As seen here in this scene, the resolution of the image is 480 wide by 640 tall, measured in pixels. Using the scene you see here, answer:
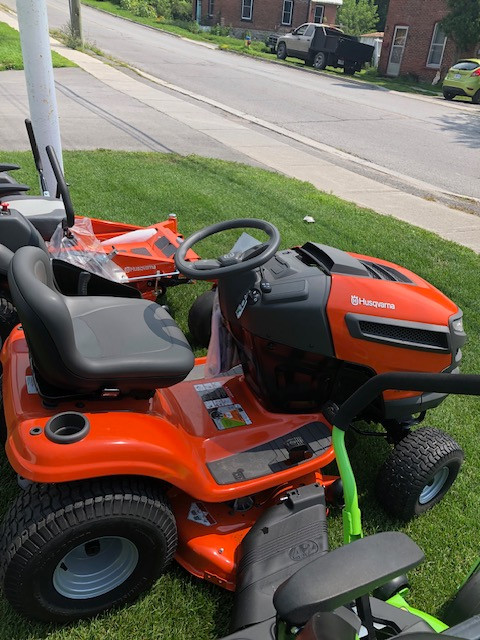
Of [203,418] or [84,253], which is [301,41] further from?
[203,418]

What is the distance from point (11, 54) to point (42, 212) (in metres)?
12.9

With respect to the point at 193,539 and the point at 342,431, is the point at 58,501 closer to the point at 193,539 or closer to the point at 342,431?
the point at 193,539

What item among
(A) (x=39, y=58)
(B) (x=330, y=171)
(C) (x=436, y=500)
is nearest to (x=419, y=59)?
(B) (x=330, y=171)

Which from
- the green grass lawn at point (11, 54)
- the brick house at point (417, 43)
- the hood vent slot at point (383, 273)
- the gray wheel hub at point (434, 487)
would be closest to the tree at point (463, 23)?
the brick house at point (417, 43)

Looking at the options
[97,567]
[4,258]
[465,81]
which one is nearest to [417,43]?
[465,81]

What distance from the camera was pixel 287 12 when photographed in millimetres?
37906

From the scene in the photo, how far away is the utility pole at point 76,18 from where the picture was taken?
16.5 meters

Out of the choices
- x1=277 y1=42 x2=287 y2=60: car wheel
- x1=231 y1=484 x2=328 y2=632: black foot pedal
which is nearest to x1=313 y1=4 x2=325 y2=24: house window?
x1=277 y1=42 x2=287 y2=60: car wheel

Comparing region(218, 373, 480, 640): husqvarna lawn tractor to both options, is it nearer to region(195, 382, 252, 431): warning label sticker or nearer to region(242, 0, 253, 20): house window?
region(195, 382, 252, 431): warning label sticker

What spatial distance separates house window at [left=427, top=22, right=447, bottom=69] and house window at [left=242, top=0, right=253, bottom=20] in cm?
1869

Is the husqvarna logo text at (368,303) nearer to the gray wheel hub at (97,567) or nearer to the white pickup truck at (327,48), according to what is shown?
the gray wheel hub at (97,567)

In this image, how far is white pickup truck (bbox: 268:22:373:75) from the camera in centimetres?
2208

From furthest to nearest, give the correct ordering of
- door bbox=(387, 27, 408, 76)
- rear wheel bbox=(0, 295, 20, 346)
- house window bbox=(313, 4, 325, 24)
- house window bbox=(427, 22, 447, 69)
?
house window bbox=(313, 4, 325, 24) → door bbox=(387, 27, 408, 76) → house window bbox=(427, 22, 447, 69) → rear wheel bbox=(0, 295, 20, 346)

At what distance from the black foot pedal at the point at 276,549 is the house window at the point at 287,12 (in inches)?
1639
